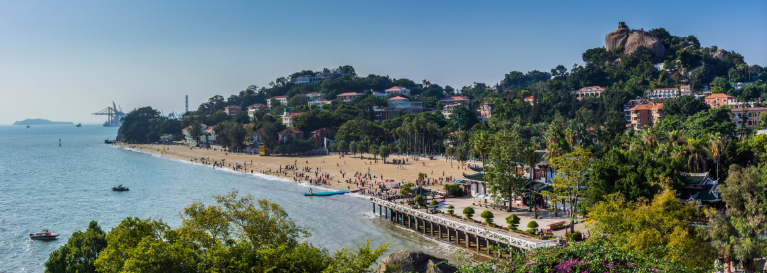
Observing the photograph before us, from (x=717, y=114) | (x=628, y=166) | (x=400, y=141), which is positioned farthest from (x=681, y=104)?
(x=628, y=166)

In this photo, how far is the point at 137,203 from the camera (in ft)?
198

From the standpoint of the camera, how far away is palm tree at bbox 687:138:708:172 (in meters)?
42.4

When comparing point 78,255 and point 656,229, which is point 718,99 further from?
point 78,255

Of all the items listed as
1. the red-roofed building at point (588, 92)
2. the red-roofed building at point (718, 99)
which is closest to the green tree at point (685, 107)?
the red-roofed building at point (718, 99)

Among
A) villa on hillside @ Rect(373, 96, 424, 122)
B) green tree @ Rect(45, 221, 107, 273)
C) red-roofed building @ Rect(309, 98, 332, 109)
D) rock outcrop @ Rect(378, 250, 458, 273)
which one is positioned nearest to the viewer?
green tree @ Rect(45, 221, 107, 273)

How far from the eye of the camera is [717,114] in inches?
2630

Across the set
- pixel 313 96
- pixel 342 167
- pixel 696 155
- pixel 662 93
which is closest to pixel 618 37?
pixel 662 93

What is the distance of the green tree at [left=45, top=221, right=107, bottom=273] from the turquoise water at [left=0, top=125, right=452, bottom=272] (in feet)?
36.7

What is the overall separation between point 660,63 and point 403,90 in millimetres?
88674

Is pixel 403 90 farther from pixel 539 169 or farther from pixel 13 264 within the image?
pixel 13 264

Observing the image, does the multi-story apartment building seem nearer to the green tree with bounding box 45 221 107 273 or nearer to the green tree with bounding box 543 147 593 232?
the green tree with bounding box 543 147 593 232

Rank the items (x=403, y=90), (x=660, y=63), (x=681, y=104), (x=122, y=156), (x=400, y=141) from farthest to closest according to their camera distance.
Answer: (x=403, y=90) → (x=660, y=63) → (x=122, y=156) → (x=400, y=141) → (x=681, y=104)

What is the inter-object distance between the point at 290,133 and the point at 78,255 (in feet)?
305

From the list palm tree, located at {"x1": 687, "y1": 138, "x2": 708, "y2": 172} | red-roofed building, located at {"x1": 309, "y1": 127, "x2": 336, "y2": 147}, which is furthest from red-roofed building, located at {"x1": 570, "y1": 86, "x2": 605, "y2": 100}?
palm tree, located at {"x1": 687, "y1": 138, "x2": 708, "y2": 172}
